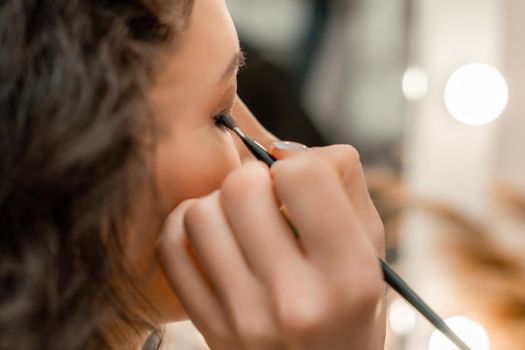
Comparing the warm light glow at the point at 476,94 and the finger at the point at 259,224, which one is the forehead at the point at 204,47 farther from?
the warm light glow at the point at 476,94

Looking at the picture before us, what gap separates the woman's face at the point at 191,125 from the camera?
595 millimetres

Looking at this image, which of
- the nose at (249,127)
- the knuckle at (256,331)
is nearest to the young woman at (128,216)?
the knuckle at (256,331)

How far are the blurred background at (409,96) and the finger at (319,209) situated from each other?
28.7 inches

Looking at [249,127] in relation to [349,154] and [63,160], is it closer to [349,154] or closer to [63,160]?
[349,154]

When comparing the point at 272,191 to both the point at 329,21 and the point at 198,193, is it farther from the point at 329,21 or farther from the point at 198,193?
the point at 329,21

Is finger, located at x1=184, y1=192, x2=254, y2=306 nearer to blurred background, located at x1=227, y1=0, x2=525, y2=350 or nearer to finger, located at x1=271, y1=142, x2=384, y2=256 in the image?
finger, located at x1=271, y1=142, x2=384, y2=256

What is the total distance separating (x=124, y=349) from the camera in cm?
63

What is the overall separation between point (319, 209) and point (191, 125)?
0.45 ft

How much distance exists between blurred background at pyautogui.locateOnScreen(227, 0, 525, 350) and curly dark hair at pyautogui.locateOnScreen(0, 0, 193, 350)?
30.0 inches

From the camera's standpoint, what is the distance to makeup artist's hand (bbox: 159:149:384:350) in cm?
52

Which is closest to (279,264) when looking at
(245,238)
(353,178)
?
(245,238)

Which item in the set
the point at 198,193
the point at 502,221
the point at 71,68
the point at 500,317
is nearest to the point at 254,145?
the point at 198,193

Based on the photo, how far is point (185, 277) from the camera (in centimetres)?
56

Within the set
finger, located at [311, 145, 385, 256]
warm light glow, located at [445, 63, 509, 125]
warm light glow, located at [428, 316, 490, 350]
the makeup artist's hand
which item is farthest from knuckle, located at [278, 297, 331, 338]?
warm light glow, located at [445, 63, 509, 125]
